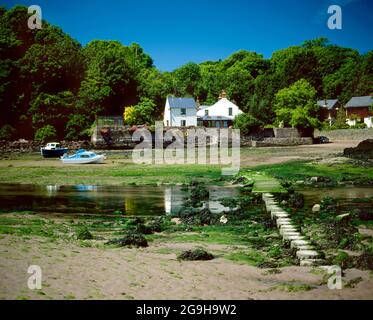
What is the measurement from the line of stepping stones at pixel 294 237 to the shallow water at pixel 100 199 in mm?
3607

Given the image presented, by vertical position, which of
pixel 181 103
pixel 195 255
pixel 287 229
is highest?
pixel 181 103

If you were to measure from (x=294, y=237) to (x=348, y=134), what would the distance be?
6579 cm

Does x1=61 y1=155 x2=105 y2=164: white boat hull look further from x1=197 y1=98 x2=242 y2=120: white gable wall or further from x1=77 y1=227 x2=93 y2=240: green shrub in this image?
x1=197 y1=98 x2=242 y2=120: white gable wall

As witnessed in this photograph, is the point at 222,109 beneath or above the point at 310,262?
above

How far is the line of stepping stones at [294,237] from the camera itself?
41.9 feet

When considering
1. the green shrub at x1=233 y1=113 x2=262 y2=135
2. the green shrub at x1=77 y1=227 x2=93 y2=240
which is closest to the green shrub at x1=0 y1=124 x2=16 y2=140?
the green shrub at x1=233 y1=113 x2=262 y2=135

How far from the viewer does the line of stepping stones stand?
1278 cm

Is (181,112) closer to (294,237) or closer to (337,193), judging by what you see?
(337,193)

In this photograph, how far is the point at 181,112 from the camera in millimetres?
84250

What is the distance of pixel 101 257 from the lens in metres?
13.1

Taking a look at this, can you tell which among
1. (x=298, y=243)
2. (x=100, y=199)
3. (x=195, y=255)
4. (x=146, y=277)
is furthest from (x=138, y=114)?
(x=146, y=277)

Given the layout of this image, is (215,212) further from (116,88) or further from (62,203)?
(116,88)

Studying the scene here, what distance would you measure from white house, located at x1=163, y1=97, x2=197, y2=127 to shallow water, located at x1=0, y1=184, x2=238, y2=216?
52410mm
